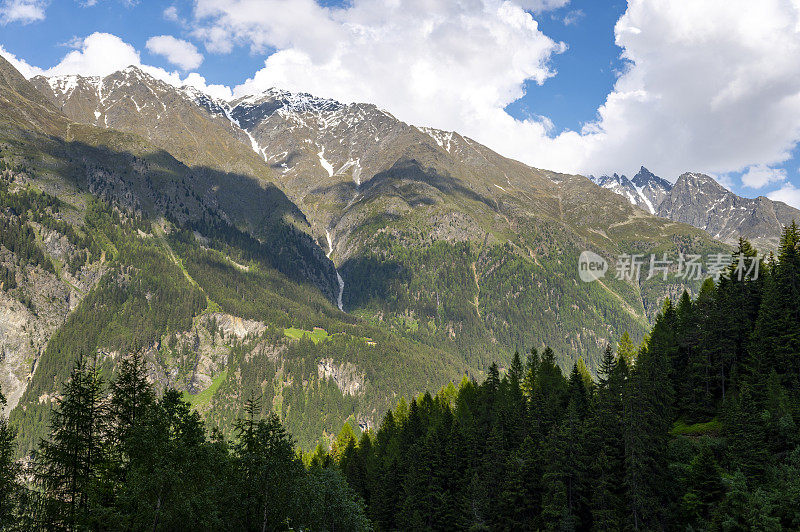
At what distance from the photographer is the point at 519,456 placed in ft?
231

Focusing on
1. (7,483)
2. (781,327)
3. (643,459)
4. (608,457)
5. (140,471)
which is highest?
(781,327)

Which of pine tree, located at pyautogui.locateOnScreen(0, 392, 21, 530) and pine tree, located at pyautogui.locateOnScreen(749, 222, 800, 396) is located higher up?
pine tree, located at pyautogui.locateOnScreen(749, 222, 800, 396)

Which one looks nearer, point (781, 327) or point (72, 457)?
point (72, 457)

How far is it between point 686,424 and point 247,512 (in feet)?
207

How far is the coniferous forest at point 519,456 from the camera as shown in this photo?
4047 centimetres

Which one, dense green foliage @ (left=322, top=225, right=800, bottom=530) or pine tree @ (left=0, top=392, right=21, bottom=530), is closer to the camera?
pine tree @ (left=0, top=392, right=21, bottom=530)

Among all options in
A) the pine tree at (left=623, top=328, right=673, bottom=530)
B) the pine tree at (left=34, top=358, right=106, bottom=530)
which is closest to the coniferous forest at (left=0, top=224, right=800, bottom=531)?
the pine tree at (left=34, top=358, right=106, bottom=530)

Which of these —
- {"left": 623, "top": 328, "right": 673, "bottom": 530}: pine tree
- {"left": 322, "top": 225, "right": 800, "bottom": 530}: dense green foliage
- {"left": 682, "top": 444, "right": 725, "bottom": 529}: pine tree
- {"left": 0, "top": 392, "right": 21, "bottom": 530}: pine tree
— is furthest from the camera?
{"left": 623, "top": 328, "right": 673, "bottom": 530}: pine tree

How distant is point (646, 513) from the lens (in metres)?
54.4

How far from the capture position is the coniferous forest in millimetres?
40469

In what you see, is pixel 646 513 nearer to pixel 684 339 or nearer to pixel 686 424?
pixel 686 424

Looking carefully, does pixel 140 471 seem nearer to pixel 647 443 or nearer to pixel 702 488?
pixel 647 443

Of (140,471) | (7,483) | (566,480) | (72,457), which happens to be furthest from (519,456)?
(7,483)

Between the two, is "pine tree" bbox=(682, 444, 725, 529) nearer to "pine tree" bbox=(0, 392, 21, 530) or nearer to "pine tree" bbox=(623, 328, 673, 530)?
"pine tree" bbox=(623, 328, 673, 530)
